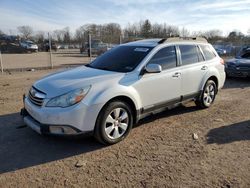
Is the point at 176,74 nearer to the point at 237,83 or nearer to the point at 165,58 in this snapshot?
the point at 165,58

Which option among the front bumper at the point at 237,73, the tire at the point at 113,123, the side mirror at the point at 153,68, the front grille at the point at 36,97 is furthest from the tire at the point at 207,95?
the front bumper at the point at 237,73

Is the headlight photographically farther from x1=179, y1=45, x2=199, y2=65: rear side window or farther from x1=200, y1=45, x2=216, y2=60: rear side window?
x1=200, y1=45, x2=216, y2=60: rear side window

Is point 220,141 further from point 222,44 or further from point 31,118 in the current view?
point 222,44

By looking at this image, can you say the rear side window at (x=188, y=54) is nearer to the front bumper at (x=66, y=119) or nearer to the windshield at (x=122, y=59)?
the windshield at (x=122, y=59)

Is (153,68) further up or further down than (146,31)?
further down

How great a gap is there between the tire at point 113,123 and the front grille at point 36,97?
96cm

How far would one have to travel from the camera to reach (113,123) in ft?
13.8

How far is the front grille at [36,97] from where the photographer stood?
392cm

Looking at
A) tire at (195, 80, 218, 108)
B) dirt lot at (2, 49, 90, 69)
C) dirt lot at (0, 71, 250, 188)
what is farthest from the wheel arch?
dirt lot at (2, 49, 90, 69)

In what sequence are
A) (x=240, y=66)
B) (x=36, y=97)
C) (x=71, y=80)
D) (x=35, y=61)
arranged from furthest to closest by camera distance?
(x=35, y=61) < (x=240, y=66) < (x=71, y=80) < (x=36, y=97)

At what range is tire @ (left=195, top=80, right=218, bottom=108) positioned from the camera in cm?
614

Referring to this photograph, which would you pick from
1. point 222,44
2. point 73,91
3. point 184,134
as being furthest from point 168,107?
point 222,44

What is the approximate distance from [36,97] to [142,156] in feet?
6.49

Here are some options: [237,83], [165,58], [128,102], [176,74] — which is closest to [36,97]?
[128,102]
